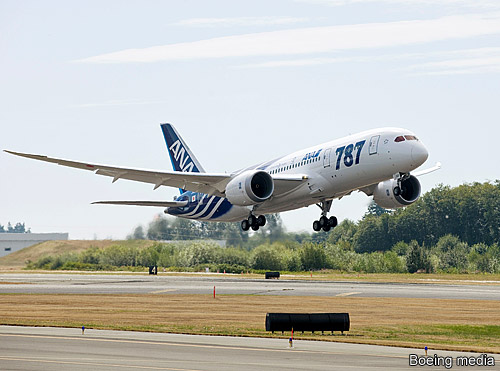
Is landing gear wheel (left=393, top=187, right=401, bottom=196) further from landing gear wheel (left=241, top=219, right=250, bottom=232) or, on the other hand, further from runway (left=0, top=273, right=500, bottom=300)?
landing gear wheel (left=241, top=219, right=250, bottom=232)

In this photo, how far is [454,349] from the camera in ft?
77.7

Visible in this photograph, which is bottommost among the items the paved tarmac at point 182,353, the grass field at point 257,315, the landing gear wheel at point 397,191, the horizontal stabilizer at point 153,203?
Answer: the paved tarmac at point 182,353

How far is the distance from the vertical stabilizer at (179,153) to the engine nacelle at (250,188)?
42.4 feet

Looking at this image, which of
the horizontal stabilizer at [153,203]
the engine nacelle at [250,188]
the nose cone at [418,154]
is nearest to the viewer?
the nose cone at [418,154]

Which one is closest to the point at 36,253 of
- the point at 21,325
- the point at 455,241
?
the point at 455,241

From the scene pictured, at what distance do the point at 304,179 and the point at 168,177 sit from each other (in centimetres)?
962

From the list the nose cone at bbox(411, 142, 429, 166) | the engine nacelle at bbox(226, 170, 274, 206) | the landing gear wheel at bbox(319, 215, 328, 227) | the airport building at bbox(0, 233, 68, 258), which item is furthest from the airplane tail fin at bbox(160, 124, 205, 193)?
the airport building at bbox(0, 233, 68, 258)

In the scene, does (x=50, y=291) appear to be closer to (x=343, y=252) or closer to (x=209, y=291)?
(x=209, y=291)

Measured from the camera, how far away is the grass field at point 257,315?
28.2m

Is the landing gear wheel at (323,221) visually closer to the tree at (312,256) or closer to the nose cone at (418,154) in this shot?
the nose cone at (418,154)

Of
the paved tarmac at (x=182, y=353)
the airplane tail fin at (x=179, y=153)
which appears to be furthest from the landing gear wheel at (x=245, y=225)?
the paved tarmac at (x=182, y=353)

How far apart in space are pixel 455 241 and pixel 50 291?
2444 inches

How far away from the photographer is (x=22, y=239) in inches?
6491

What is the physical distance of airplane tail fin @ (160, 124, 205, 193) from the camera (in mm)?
65875
